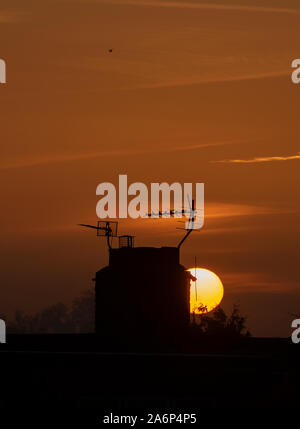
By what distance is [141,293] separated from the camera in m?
65.6

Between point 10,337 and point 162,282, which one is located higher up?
point 162,282

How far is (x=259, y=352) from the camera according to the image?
4741 centimetres

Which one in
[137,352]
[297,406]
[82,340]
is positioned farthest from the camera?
[82,340]

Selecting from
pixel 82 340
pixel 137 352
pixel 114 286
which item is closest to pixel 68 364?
pixel 137 352

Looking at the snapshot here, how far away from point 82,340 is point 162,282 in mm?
12290

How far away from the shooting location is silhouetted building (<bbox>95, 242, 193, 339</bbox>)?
6544 centimetres

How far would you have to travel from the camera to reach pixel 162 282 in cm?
6612

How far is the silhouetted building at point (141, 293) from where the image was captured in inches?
2576
